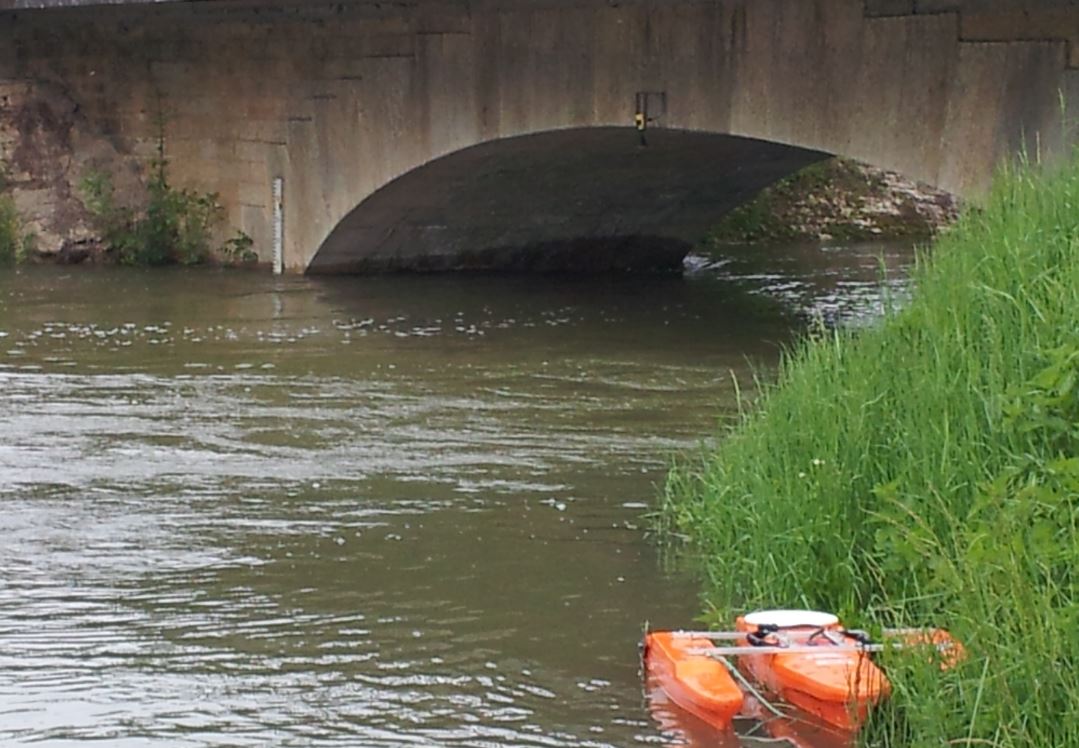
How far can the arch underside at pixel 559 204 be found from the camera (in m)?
15.5

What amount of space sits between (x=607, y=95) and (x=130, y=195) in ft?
20.7

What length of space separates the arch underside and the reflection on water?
1778 mm

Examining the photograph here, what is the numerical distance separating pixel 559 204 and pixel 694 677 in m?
12.2

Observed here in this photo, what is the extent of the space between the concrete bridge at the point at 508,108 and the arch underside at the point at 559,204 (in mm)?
32

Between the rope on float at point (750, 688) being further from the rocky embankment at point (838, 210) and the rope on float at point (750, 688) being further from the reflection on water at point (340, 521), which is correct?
the rocky embankment at point (838, 210)

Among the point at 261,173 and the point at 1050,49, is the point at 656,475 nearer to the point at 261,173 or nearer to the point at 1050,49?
the point at 1050,49

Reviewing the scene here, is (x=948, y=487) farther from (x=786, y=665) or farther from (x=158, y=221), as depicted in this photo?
(x=158, y=221)

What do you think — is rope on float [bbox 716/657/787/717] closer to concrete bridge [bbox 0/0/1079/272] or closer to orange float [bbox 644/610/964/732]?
orange float [bbox 644/610/964/732]

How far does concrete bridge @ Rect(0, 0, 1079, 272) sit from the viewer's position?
1189 cm

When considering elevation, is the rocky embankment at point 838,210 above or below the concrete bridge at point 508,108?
below

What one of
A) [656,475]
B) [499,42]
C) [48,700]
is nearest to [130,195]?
[499,42]

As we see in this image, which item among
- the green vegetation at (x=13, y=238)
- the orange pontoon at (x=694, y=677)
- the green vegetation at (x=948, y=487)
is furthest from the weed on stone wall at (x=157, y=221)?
the orange pontoon at (x=694, y=677)

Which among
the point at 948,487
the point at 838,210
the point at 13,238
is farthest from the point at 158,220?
the point at 948,487

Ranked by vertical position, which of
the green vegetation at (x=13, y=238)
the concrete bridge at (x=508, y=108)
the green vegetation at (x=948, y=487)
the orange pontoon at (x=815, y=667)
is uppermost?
the concrete bridge at (x=508, y=108)
